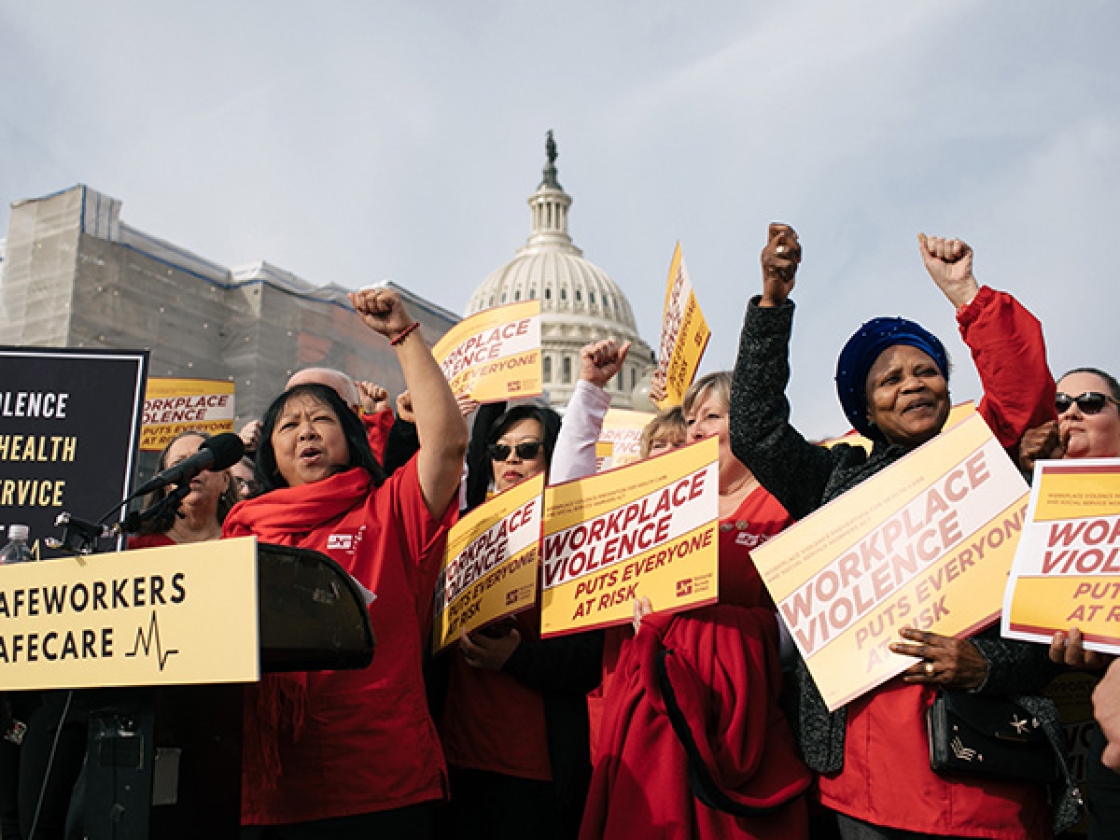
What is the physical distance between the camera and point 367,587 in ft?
9.26

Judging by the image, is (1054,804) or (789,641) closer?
(1054,804)

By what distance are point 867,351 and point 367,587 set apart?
4.77 feet

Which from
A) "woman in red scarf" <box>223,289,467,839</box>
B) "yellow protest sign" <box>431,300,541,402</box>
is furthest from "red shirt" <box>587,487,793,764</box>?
"yellow protest sign" <box>431,300,541,402</box>

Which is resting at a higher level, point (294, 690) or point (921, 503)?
point (921, 503)

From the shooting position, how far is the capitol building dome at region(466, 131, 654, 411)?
75.9 m

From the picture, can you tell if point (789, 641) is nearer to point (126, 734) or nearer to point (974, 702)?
point (974, 702)

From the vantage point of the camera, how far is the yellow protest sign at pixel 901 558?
2.44m

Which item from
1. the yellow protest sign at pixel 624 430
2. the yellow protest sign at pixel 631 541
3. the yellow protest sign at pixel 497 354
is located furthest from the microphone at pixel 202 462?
the yellow protest sign at pixel 624 430

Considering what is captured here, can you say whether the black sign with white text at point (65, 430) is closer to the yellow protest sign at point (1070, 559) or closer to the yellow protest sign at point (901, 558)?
the yellow protest sign at point (901, 558)

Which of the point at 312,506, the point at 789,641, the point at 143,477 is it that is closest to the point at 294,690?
the point at 312,506

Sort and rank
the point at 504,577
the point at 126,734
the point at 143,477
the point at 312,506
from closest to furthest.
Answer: the point at 126,734 → the point at 312,506 → the point at 504,577 → the point at 143,477

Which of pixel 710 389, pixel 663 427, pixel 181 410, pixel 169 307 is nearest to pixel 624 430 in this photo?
pixel 181 410

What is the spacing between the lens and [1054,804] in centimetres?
236

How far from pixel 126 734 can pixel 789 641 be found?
5.80 ft
